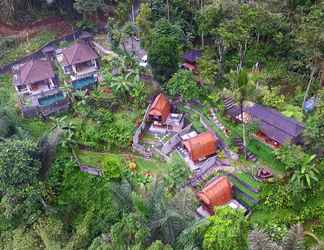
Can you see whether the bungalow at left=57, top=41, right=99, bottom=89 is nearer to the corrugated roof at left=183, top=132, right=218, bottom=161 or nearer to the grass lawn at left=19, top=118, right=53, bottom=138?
the grass lawn at left=19, top=118, right=53, bottom=138

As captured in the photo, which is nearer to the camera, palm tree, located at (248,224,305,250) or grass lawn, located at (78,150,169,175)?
palm tree, located at (248,224,305,250)

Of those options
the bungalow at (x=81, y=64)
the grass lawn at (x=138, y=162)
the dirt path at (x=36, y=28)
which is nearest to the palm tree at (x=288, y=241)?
the grass lawn at (x=138, y=162)

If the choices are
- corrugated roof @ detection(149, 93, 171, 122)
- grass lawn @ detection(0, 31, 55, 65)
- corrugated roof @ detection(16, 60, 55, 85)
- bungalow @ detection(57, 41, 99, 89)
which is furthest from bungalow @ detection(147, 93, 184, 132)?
grass lawn @ detection(0, 31, 55, 65)

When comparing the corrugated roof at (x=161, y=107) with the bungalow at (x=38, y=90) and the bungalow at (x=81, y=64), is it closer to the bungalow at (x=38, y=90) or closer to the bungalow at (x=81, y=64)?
the bungalow at (x=81, y=64)

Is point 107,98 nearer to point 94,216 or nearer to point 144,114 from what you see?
point 144,114

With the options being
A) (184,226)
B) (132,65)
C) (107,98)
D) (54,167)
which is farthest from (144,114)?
(184,226)

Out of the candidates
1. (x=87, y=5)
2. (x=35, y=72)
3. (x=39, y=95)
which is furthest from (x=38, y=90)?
(x=87, y=5)

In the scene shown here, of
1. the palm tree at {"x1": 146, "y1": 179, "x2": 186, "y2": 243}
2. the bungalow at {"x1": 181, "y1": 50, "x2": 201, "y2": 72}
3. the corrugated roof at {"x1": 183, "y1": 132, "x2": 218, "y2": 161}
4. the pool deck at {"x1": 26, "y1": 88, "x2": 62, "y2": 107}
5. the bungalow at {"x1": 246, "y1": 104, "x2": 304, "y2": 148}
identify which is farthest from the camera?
the bungalow at {"x1": 181, "y1": 50, "x2": 201, "y2": 72}
